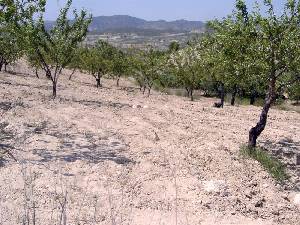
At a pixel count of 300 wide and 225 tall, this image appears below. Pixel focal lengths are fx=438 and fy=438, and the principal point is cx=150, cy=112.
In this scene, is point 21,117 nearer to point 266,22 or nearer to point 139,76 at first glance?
point 266,22

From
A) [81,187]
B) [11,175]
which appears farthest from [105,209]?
[11,175]

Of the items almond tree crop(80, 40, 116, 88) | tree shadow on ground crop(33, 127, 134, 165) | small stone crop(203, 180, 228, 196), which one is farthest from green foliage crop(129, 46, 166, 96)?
small stone crop(203, 180, 228, 196)

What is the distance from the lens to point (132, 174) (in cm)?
1172

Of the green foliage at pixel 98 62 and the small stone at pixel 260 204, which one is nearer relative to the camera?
the small stone at pixel 260 204

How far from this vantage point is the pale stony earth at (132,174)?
375 inches

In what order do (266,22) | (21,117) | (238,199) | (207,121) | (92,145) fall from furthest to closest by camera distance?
(207,121), (21,117), (92,145), (266,22), (238,199)

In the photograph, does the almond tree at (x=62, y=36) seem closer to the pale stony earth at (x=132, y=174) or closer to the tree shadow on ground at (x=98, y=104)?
the tree shadow on ground at (x=98, y=104)

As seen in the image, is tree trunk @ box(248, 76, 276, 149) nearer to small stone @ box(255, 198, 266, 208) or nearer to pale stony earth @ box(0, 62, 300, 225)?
pale stony earth @ box(0, 62, 300, 225)

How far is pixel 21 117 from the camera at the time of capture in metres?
17.1

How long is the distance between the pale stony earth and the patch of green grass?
0.25 metres

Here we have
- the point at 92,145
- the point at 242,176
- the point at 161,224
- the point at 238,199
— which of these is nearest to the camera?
the point at 161,224

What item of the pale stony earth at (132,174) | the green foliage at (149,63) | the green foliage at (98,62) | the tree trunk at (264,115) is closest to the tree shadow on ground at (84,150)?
the pale stony earth at (132,174)

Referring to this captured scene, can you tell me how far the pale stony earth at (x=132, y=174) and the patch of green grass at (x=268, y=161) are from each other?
25cm

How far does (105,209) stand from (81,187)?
1.28 metres
